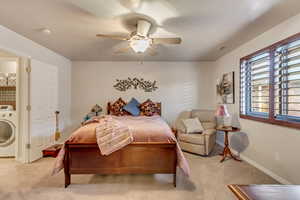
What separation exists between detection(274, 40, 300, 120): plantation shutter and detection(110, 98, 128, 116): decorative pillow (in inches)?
137

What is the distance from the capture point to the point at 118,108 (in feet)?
16.6

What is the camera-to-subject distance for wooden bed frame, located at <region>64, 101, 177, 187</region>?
2596 mm

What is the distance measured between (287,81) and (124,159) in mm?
2694

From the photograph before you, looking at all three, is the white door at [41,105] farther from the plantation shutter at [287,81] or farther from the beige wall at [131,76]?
the plantation shutter at [287,81]

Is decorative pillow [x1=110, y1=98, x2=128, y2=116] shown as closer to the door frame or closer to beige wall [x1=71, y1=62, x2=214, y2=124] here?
beige wall [x1=71, y1=62, x2=214, y2=124]

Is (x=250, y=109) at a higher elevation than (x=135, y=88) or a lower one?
lower

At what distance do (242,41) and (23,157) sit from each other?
496 cm

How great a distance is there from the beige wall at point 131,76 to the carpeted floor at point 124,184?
228 centimetres

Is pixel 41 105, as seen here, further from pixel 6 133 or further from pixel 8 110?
pixel 6 133

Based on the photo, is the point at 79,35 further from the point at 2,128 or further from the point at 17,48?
the point at 2,128

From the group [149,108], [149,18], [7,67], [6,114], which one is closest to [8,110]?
[6,114]

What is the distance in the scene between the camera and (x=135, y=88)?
534cm

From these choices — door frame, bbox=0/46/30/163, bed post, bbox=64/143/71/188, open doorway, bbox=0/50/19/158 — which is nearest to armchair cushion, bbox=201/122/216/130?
bed post, bbox=64/143/71/188

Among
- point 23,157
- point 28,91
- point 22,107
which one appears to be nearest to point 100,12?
point 28,91
